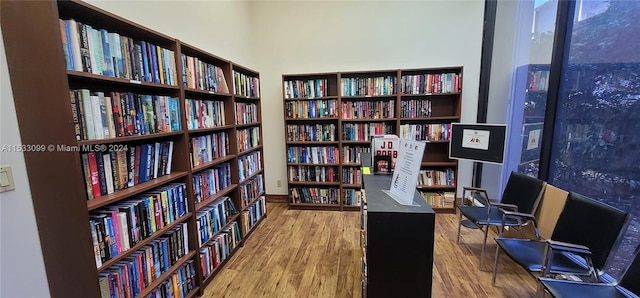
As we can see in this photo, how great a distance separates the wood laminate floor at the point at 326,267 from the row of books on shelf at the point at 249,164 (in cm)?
76

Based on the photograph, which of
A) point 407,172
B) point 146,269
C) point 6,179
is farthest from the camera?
point 146,269

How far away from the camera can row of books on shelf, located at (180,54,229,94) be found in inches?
75.1

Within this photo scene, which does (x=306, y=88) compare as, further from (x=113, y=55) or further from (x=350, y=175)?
Answer: (x=113, y=55)

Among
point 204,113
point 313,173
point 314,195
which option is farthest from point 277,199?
point 204,113

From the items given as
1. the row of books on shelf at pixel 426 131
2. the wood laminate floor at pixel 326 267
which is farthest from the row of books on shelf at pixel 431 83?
the wood laminate floor at pixel 326 267

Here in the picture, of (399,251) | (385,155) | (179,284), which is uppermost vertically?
(385,155)

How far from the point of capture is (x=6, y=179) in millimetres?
1061

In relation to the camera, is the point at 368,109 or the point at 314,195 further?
the point at 314,195

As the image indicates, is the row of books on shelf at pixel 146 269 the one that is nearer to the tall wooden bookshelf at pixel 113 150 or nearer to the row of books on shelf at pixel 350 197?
the tall wooden bookshelf at pixel 113 150

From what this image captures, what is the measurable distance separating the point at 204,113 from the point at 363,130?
6.93ft

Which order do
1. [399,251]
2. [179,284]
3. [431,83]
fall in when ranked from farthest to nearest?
[431,83]
[179,284]
[399,251]

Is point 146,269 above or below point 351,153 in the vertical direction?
below

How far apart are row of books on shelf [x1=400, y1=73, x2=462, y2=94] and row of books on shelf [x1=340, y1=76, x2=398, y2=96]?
15cm

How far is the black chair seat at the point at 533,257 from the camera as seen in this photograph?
163cm
